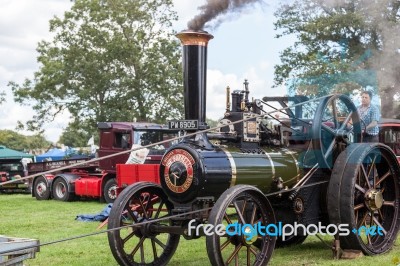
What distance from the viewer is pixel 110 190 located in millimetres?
12555

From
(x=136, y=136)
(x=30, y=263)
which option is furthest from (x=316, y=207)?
(x=136, y=136)

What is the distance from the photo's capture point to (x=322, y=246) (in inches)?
255

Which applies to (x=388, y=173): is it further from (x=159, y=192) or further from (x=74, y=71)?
(x=74, y=71)

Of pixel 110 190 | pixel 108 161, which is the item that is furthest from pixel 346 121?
pixel 108 161

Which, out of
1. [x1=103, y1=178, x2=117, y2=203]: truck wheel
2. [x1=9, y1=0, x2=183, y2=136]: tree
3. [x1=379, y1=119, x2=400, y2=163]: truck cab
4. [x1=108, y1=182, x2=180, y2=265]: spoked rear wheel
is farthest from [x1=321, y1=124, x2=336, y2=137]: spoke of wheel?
[x1=9, y1=0, x2=183, y2=136]: tree

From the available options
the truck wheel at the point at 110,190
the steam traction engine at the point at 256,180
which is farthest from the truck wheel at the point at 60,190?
the steam traction engine at the point at 256,180

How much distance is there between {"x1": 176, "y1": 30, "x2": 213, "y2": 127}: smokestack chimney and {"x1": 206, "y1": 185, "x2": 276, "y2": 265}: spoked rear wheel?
742mm

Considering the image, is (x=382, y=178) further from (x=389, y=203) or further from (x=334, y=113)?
(x=334, y=113)

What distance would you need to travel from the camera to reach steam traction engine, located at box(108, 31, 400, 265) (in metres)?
4.89

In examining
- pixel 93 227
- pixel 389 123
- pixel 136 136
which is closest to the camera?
pixel 93 227

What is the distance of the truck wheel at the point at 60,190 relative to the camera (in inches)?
537

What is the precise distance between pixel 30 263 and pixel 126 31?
682 inches

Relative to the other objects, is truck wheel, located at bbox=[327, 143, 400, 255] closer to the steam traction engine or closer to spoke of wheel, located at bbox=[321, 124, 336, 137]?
the steam traction engine

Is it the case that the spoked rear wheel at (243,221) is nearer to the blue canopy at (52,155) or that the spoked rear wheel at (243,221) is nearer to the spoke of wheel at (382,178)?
the spoke of wheel at (382,178)
